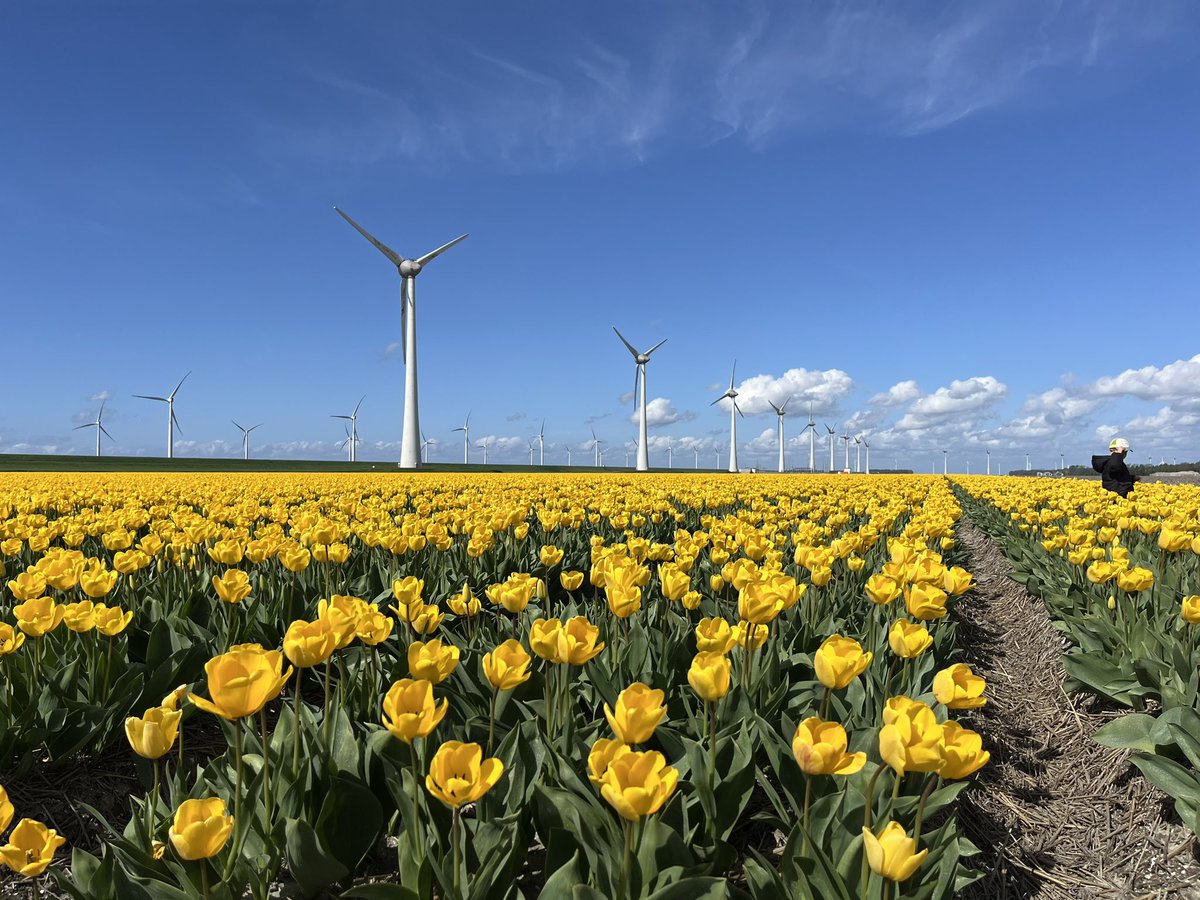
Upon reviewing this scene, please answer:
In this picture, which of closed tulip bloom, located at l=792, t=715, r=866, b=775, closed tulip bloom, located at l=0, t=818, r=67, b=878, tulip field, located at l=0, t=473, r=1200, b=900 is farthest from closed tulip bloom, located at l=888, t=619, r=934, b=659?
closed tulip bloom, located at l=0, t=818, r=67, b=878

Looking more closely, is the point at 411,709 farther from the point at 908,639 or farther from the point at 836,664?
the point at 908,639

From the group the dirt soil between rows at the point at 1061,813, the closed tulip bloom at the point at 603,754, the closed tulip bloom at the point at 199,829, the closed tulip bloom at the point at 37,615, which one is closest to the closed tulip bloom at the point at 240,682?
the closed tulip bloom at the point at 199,829

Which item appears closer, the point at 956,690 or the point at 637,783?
the point at 637,783

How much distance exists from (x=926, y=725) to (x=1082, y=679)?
405cm

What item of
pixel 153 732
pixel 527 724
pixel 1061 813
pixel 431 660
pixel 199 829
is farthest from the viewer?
pixel 1061 813

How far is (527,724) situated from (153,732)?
1388 mm

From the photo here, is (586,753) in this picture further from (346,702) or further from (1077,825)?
(1077,825)

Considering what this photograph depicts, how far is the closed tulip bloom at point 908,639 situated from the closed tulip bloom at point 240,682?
2.50m

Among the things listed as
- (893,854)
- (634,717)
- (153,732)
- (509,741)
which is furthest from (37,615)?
(893,854)

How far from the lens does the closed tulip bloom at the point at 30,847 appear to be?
1962mm

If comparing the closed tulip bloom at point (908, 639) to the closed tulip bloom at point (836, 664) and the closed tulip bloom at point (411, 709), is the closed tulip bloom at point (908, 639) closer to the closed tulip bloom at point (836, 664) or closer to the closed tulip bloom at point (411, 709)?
the closed tulip bloom at point (836, 664)

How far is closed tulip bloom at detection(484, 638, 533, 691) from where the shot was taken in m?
2.62

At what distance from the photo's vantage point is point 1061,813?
4059mm

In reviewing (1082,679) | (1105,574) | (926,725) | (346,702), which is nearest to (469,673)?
(346,702)
